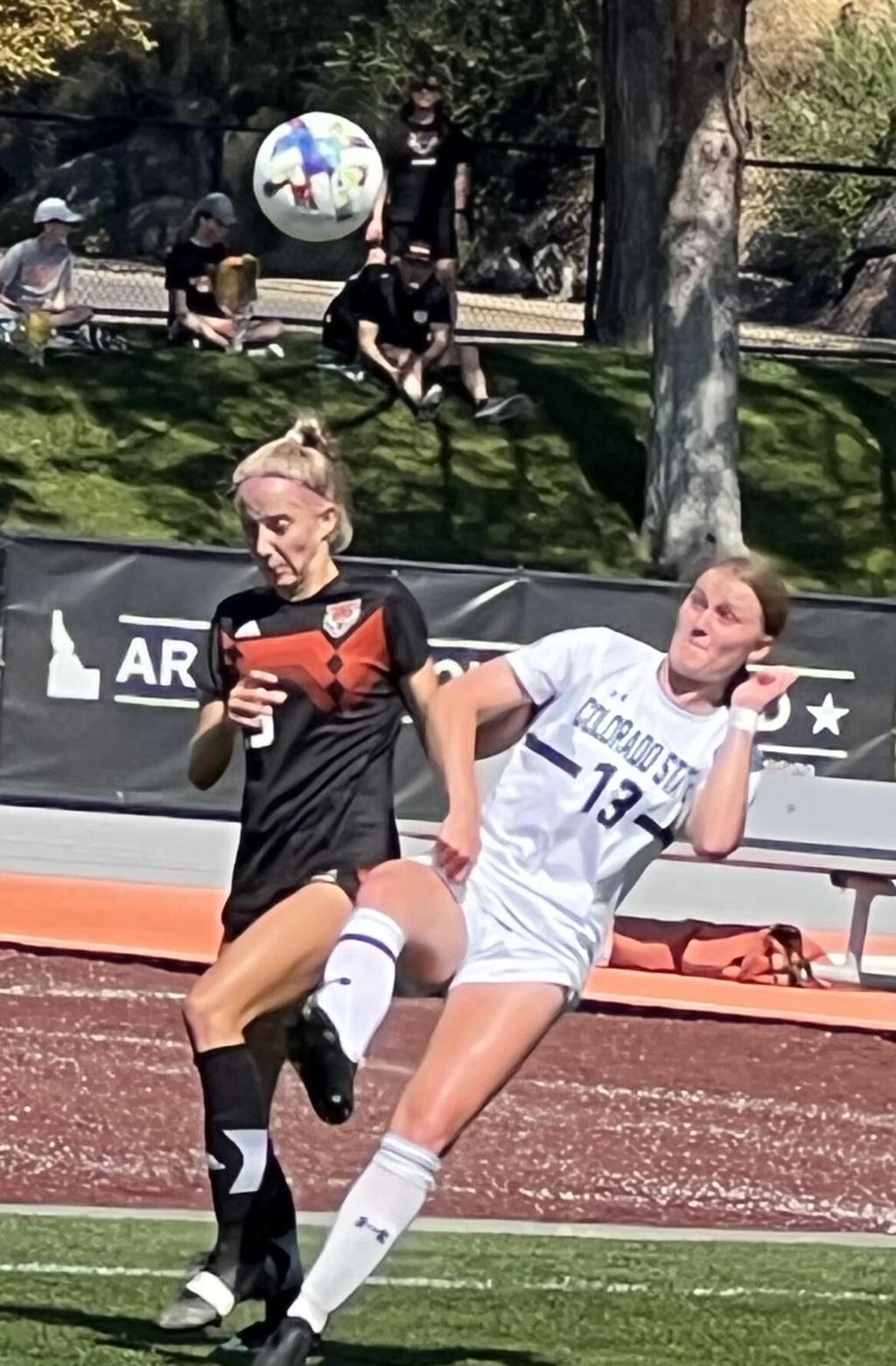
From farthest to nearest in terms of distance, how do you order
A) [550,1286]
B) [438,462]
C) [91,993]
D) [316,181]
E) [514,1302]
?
1. [438,462]
2. [316,181]
3. [91,993]
4. [550,1286]
5. [514,1302]

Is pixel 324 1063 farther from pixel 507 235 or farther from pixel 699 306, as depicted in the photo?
pixel 507 235

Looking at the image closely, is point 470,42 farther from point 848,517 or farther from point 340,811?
point 340,811

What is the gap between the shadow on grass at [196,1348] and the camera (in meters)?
5.88

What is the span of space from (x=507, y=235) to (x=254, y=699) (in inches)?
1139

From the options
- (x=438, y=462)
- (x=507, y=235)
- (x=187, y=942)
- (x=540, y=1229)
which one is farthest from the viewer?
(x=507, y=235)

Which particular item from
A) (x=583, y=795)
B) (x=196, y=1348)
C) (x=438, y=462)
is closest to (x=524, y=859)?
(x=583, y=795)

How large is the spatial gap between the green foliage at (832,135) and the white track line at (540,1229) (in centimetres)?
2777

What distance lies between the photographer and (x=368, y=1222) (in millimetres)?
5242

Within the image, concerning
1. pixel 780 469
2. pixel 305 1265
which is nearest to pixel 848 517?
pixel 780 469

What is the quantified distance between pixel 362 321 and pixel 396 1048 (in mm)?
12568

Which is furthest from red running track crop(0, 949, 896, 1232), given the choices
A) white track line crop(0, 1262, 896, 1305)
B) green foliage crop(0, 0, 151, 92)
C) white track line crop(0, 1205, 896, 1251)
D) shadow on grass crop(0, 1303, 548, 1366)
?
green foliage crop(0, 0, 151, 92)

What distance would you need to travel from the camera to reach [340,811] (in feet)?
19.1

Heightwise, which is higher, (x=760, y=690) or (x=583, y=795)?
(x=760, y=690)

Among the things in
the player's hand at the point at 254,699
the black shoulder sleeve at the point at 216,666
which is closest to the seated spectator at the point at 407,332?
the black shoulder sleeve at the point at 216,666
